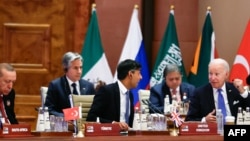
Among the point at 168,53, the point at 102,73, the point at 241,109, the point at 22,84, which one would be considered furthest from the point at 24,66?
the point at 241,109

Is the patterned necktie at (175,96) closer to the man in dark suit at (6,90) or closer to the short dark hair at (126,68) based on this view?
the short dark hair at (126,68)

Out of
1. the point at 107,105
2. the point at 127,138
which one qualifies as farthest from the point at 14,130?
the point at 107,105

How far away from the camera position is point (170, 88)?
30.0 feet

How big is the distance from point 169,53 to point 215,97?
8.29 ft

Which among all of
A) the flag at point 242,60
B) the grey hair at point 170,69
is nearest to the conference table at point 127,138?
the grey hair at point 170,69

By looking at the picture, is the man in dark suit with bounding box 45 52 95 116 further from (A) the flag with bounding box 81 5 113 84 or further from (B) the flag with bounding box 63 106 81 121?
(B) the flag with bounding box 63 106 81 121

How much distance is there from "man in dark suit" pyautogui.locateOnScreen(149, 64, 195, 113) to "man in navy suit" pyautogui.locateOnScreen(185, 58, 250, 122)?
1.30m

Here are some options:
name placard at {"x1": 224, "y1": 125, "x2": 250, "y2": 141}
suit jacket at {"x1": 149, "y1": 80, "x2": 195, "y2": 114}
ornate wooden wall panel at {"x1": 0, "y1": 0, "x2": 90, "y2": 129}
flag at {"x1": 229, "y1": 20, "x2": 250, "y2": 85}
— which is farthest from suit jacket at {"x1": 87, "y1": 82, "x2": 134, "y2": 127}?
ornate wooden wall panel at {"x1": 0, "y1": 0, "x2": 90, "y2": 129}

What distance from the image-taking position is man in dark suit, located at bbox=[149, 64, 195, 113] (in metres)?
8.99

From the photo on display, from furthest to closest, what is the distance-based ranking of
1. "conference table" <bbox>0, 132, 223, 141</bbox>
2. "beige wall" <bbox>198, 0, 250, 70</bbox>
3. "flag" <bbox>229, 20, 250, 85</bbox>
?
"beige wall" <bbox>198, 0, 250, 70</bbox> → "flag" <bbox>229, 20, 250, 85</bbox> → "conference table" <bbox>0, 132, 223, 141</bbox>

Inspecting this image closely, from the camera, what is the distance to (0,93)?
7418 mm

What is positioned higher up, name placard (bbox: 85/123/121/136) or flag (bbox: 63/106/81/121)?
flag (bbox: 63/106/81/121)

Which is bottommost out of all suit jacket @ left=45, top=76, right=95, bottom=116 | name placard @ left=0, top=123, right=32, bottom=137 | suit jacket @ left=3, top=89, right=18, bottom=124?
name placard @ left=0, top=123, right=32, bottom=137

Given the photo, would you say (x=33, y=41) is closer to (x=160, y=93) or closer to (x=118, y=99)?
(x=160, y=93)
